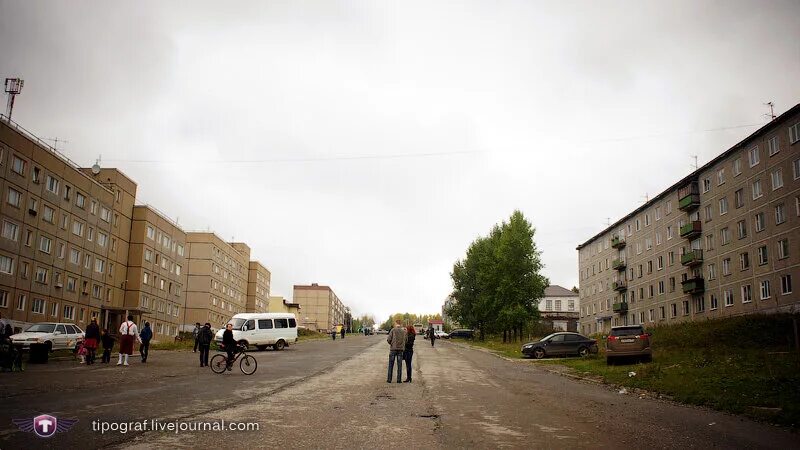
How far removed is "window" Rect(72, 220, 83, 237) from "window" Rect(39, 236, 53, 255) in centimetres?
413

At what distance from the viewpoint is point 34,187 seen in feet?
145

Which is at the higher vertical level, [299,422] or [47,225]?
[47,225]

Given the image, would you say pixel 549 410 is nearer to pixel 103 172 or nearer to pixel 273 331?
pixel 273 331

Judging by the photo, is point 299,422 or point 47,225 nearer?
point 299,422

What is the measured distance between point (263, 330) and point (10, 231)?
68.0 feet

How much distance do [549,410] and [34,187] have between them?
46567 mm

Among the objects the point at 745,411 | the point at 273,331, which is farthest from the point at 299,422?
the point at 273,331

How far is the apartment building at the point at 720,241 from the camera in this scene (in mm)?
38938

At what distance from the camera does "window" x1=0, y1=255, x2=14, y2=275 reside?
39903 mm

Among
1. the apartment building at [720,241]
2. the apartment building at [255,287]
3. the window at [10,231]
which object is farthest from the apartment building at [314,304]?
the window at [10,231]

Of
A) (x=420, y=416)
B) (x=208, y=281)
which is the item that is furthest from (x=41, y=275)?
(x=420, y=416)

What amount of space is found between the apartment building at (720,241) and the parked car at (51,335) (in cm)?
4500

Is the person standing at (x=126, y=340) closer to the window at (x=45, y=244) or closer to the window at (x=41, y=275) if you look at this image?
the window at (x=41, y=275)

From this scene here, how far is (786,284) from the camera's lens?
38.6 metres
